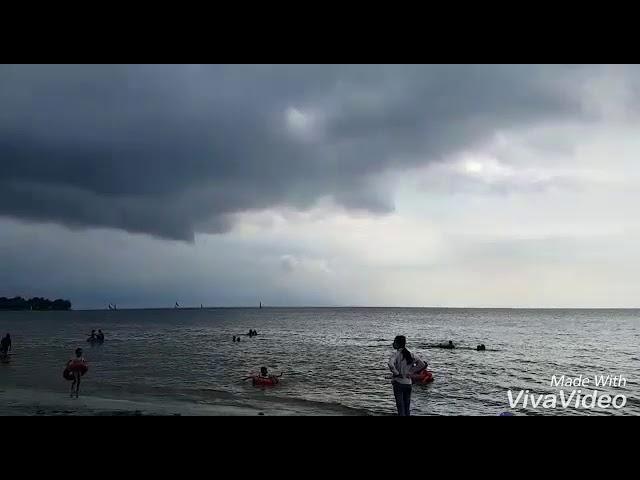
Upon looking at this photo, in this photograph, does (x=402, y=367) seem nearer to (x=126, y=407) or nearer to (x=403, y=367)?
(x=403, y=367)

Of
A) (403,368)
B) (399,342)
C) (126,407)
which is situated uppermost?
(399,342)

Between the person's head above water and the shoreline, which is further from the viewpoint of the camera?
the shoreline

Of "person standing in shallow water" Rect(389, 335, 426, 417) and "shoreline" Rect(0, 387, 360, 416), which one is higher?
"person standing in shallow water" Rect(389, 335, 426, 417)

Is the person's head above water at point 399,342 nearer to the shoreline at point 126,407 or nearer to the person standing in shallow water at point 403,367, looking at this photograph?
the person standing in shallow water at point 403,367

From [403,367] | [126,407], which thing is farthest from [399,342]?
[126,407]

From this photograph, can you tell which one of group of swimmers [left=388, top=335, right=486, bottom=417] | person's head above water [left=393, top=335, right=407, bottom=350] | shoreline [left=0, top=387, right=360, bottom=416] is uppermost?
person's head above water [left=393, top=335, right=407, bottom=350]

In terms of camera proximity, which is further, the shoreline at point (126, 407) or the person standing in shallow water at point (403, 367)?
the shoreline at point (126, 407)

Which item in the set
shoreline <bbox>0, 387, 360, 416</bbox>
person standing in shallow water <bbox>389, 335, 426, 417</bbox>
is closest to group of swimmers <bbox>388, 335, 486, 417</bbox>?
person standing in shallow water <bbox>389, 335, 426, 417</bbox>

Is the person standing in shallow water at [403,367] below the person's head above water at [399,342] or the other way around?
below

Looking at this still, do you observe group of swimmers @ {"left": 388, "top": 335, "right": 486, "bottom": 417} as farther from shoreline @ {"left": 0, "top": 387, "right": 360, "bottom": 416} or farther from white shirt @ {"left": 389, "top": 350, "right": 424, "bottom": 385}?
shoreline @ {"left": 0, "top": 387, "right": 360, "bottom": 416}

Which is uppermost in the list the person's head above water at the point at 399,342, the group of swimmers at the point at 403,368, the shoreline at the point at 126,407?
the person's head above water at the point at 399,342

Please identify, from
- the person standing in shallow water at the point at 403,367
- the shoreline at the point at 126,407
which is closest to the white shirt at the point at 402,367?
the person standing in shallow water at the point at 403,367
